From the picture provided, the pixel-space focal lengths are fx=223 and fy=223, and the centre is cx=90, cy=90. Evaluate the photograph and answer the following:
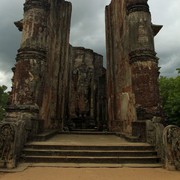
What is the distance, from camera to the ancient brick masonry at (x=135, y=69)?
7.03 meters

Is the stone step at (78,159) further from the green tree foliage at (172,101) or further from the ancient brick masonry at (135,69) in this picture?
the green tree foliage at (172,101)

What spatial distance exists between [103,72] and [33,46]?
1478 cm

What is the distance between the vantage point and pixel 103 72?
21.8 m

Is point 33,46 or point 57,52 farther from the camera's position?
point 57,52

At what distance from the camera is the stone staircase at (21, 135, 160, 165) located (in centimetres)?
488

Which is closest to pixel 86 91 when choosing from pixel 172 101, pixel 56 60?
pixel 172 101

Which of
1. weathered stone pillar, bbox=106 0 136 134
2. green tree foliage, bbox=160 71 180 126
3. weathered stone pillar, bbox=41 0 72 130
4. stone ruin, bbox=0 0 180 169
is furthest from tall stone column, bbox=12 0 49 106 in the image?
green tree foliage, bbox=160 71 180 126

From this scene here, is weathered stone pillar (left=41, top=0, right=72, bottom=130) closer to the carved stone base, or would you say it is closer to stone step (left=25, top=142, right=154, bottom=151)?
stone step (left=25, top=142, right=154, bottom=151)

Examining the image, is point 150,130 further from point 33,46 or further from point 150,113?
point 33,46

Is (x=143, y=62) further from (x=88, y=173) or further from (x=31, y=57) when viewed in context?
(x=88, y=173)

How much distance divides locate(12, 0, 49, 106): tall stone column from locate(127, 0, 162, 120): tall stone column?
303cm

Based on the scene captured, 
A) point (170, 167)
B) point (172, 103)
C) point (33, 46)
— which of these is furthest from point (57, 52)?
point (172, 103)

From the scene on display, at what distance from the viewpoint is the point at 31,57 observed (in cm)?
726

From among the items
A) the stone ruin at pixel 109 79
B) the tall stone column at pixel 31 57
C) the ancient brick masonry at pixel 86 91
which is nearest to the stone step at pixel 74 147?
the stone ruin at pixel 109 79
